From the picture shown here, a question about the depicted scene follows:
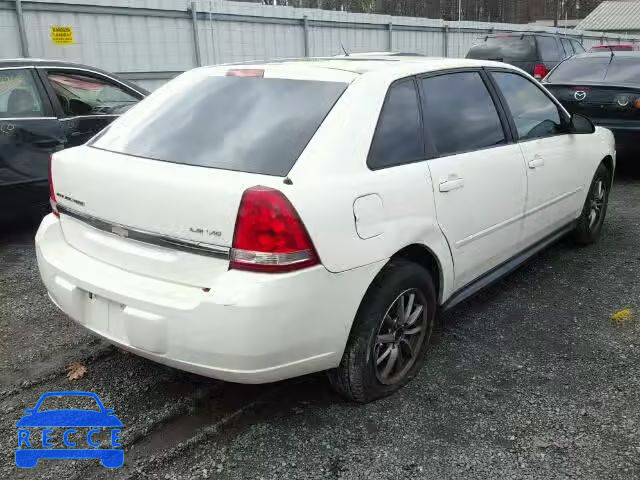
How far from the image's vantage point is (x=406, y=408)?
288cm

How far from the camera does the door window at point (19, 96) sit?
5105mm

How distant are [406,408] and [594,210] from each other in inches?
124

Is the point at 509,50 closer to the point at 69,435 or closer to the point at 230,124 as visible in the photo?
the point at 230,124

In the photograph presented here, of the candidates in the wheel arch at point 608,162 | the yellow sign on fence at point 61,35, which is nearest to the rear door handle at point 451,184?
the wheel arch at point 608,162

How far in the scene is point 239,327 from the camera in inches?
90.3

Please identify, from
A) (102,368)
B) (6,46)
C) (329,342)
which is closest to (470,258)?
(329,342)

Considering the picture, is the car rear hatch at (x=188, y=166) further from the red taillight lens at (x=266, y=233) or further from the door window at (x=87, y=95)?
the door window at (x=87, y=95)

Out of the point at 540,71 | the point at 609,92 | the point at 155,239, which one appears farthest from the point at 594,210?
the point at 540,71

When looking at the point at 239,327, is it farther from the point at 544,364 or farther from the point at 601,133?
the point at 601,133

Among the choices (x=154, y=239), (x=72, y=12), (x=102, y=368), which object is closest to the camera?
(x=154, y=239)

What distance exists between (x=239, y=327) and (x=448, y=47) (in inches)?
740

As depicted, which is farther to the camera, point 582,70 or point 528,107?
point 582,70

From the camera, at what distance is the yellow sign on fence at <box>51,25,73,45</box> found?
9.84 m

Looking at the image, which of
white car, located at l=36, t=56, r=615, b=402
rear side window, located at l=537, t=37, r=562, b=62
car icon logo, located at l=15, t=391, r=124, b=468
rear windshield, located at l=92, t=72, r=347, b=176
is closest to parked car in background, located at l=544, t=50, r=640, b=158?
white car, located at l=36, t=56, r=615, b=402
